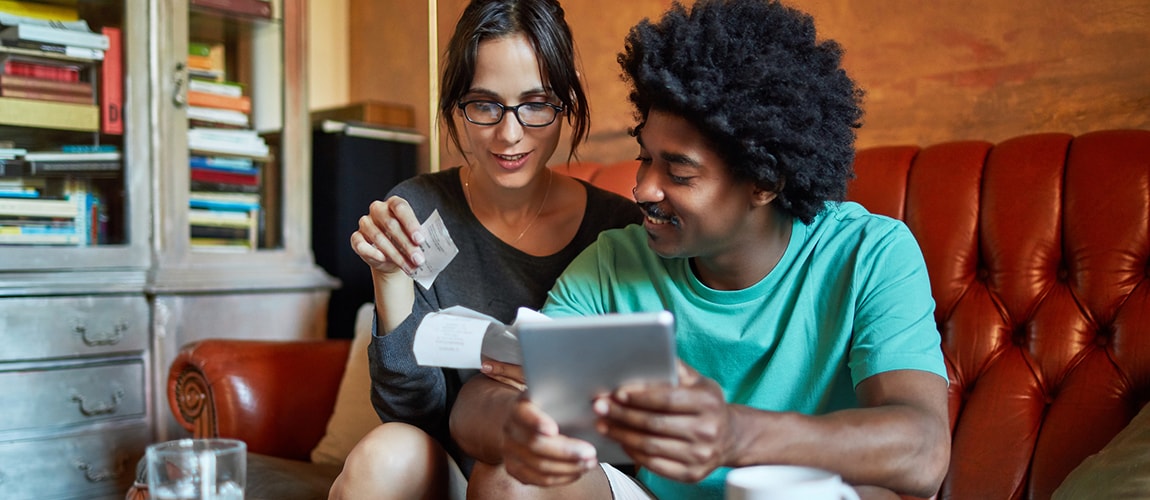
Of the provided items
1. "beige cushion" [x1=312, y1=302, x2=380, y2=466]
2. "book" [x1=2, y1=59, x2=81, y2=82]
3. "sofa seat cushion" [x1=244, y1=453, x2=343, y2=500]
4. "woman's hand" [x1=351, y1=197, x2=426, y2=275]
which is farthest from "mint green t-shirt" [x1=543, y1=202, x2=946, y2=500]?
Result: "book" [x1=2, y1=59, x2=81, y2=82]

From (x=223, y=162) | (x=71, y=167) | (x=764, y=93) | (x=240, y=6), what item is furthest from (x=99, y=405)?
(x=764, y=93)

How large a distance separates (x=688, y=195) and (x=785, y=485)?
49 cm

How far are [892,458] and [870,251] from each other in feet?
1.02

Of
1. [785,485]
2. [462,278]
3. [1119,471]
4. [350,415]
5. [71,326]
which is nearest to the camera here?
[785,485]

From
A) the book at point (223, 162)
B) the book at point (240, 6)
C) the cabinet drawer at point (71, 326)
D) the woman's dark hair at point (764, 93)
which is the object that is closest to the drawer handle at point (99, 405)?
the cabinet drawer at point (71, 326)

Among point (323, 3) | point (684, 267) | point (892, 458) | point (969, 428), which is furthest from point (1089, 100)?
point (323, 3)

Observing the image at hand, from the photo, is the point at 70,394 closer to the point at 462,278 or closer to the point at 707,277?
the point at 462,278

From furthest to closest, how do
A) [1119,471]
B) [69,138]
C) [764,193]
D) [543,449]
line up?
[69,138], [764,193], [1119,471], [543,449]

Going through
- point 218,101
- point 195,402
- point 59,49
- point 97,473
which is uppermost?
point 59,49

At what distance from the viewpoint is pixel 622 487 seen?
1.15 metres

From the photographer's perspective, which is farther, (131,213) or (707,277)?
(131,213)

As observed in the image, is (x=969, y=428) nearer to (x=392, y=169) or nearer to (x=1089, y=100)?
(x=1089, y=100)

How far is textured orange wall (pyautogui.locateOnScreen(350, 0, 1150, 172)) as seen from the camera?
1.54 meters

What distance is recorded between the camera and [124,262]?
2.31m
